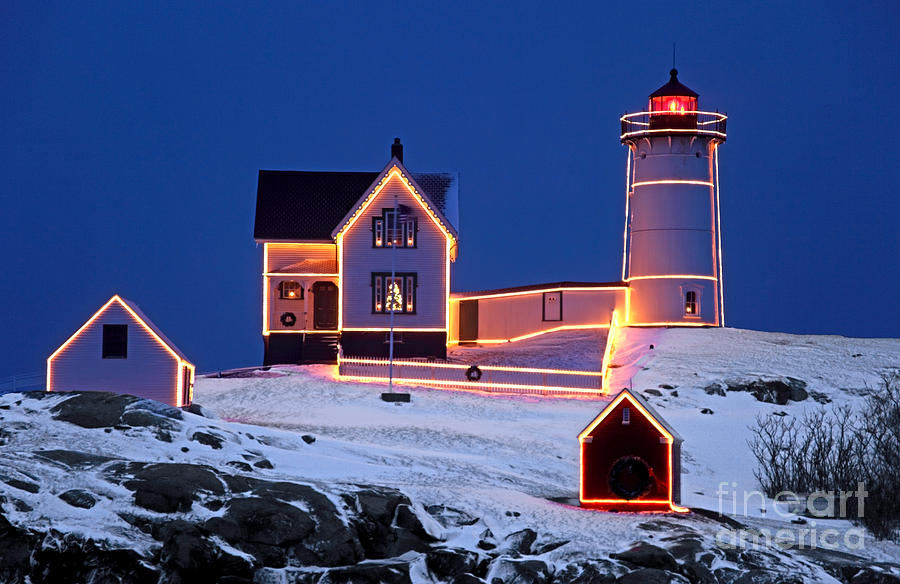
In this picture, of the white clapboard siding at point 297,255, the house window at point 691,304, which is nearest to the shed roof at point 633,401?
the white clapboard siding at point 297,255

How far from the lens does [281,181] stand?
6588 centimetres

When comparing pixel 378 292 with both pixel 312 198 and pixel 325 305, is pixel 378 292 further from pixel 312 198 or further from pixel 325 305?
pixel 312 198

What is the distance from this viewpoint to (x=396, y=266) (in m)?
58.8

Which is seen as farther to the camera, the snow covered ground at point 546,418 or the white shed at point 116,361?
the white shed at point 116,361

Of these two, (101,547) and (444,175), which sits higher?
(444,175)

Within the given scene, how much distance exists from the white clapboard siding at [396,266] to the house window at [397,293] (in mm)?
186

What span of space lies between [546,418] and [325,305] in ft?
54.4

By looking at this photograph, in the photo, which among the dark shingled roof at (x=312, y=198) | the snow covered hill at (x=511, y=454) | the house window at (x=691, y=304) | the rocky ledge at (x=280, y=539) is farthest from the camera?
the house window at (x=691, y=304)

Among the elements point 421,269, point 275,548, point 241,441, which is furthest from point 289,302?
point 275,548

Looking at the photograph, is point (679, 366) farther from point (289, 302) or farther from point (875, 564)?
point (875, 564)

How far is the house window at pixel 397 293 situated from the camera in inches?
2322

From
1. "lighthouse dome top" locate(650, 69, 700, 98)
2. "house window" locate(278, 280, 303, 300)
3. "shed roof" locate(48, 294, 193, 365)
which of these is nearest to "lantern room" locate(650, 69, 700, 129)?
"lighthouse dome top" locate(650, 69, 700, 98)

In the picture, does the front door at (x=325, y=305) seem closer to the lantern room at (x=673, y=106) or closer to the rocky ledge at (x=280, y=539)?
the lantern room at (x=673, y=106)

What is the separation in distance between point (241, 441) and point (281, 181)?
31.1 metres
